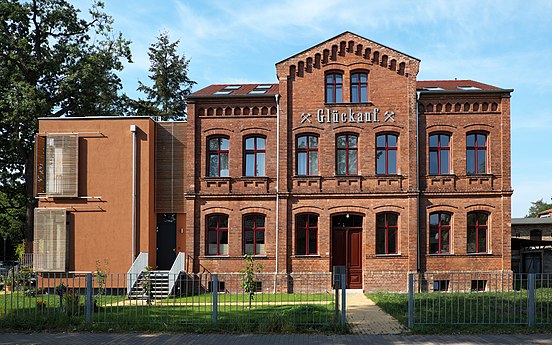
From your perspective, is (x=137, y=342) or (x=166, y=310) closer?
(x=137, y=342)

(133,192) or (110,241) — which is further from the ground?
(133,192)

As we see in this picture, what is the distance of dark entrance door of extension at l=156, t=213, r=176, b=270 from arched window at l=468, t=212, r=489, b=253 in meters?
13.0

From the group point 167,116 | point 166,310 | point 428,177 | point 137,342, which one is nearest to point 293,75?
point 428,177

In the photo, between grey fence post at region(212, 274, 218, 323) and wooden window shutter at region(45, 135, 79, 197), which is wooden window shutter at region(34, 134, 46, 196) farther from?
grey fence post at region(212, 274, 218, 323)

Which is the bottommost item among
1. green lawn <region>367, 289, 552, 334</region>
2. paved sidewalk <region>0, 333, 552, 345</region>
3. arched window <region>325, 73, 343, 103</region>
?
paved sidewalk <region>0, 333, 552, 345</region>

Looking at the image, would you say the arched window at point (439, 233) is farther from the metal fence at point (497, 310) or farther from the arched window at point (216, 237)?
the arched window at point (216, 237)

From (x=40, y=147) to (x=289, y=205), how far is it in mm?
11001

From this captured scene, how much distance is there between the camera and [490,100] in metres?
23.2

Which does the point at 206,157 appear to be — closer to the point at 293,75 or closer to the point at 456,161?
the point at 293,75

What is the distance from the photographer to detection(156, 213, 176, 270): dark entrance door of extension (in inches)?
965

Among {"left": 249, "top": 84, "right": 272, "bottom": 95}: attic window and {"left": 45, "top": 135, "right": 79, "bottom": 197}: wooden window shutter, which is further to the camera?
{"left": 249, "top": 84, "right": 272, "bottom": 95}: attic window

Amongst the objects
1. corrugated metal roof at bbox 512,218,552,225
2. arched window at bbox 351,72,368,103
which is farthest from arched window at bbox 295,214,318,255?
corrugated metal roof at bbox 512,218,552,225

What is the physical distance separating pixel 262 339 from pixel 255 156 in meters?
12.4

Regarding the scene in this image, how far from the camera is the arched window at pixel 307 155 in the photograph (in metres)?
23.5
